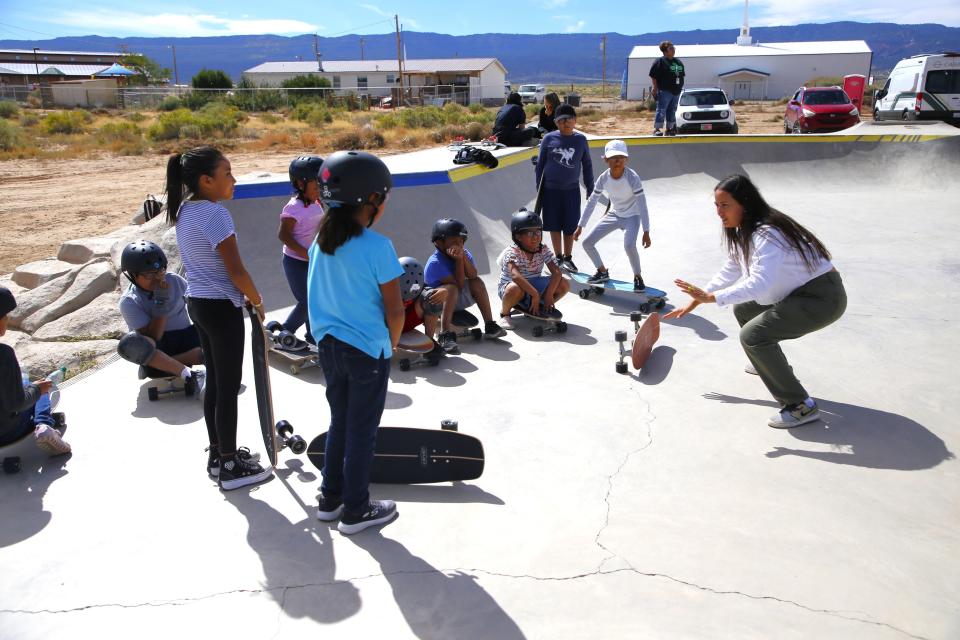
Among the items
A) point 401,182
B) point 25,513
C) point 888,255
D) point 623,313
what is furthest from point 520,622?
point 888,255

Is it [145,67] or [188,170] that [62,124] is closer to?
[188,170]

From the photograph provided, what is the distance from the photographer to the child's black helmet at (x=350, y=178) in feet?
9.68

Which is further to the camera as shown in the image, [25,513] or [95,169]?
[95,169]

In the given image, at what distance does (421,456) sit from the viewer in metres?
3.96

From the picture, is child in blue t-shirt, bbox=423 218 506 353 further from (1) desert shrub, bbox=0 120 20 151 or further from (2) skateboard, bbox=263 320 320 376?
(1) desert shrub, bbox=0 120 20 151

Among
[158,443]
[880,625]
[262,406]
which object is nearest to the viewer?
[880,625]

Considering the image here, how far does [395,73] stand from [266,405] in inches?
3753

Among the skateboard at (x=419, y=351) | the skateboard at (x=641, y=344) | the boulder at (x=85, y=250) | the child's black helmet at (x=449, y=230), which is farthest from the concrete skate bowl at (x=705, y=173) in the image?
the skateboard at (x=641, y=344)

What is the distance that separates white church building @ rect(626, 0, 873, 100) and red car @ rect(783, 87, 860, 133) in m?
45.8

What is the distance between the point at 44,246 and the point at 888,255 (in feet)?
46.4

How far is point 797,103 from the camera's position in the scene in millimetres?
21906

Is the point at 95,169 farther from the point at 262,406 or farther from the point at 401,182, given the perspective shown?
the point at 262,406

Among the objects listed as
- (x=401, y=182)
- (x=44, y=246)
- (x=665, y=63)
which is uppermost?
(x=665, y=63)

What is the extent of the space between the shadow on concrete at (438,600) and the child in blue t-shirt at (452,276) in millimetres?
2911
